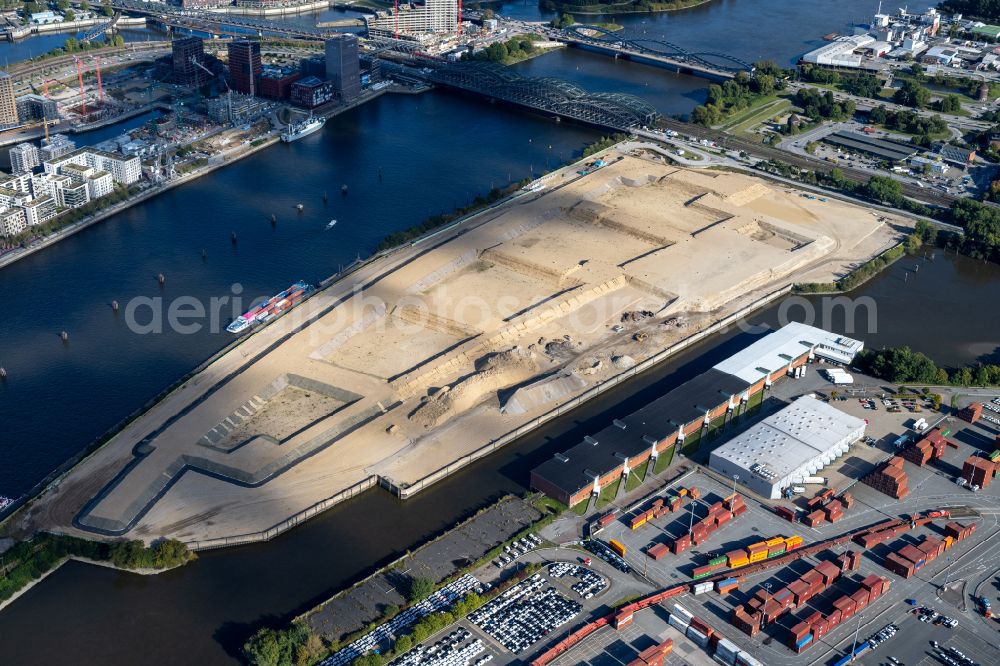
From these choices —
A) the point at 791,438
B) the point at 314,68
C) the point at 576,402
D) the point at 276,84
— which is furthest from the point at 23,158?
the point at 791,438

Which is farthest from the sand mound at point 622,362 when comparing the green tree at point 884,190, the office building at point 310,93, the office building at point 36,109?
the office building at point 36,109

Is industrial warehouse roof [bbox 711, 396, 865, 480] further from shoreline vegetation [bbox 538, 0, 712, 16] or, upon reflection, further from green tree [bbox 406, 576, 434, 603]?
shoreline vegetation [bbox 538, 0, 712, 16]

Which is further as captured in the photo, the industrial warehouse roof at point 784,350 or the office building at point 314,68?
the office building at point 314,68

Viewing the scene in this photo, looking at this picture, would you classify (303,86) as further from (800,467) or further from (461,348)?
(800,467)

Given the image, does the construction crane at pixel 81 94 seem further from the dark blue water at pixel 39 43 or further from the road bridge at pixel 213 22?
the road bridge at pixel 213 22

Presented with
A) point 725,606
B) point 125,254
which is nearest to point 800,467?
point 725,606

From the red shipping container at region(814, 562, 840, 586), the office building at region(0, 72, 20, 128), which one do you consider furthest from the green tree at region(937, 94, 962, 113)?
the office building at region(0, 72, 20, 128)
